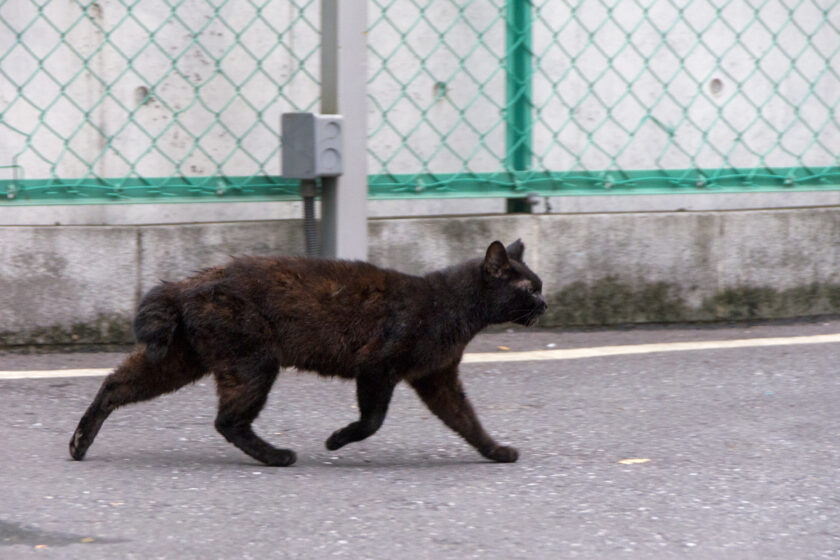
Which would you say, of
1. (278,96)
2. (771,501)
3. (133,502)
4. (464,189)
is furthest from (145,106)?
(771,501)

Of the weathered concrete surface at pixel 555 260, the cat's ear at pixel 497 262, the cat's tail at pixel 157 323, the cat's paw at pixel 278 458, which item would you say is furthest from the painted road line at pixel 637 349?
the cat's tail at pixel 157 323

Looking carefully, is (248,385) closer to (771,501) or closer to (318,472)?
(318,472)

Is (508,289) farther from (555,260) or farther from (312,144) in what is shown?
(555,260)

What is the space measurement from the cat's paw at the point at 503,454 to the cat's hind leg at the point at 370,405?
372 mm

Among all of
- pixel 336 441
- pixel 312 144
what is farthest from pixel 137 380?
pixel 312 144

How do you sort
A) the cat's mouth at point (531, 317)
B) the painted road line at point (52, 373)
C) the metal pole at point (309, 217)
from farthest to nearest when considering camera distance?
the metal pole at point (309, 217)
the painted road line at point (52, 373)
the cat's mouth at point (531, 317)

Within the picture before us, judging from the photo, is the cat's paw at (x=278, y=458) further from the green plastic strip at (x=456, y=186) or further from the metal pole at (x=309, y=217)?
the green plastic strip at (x=456, y=186)

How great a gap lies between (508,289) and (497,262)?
104mm

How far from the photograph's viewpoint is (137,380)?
399 centimetres

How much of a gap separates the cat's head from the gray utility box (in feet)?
3.69

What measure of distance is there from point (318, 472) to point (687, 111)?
10.7 ft

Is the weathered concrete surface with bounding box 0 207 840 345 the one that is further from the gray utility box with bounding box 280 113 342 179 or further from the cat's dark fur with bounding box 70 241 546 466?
the cat's dark fur with bounding box 70 241 546 466

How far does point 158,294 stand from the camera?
3904 millimetres

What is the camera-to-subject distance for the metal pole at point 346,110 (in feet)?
17.0
